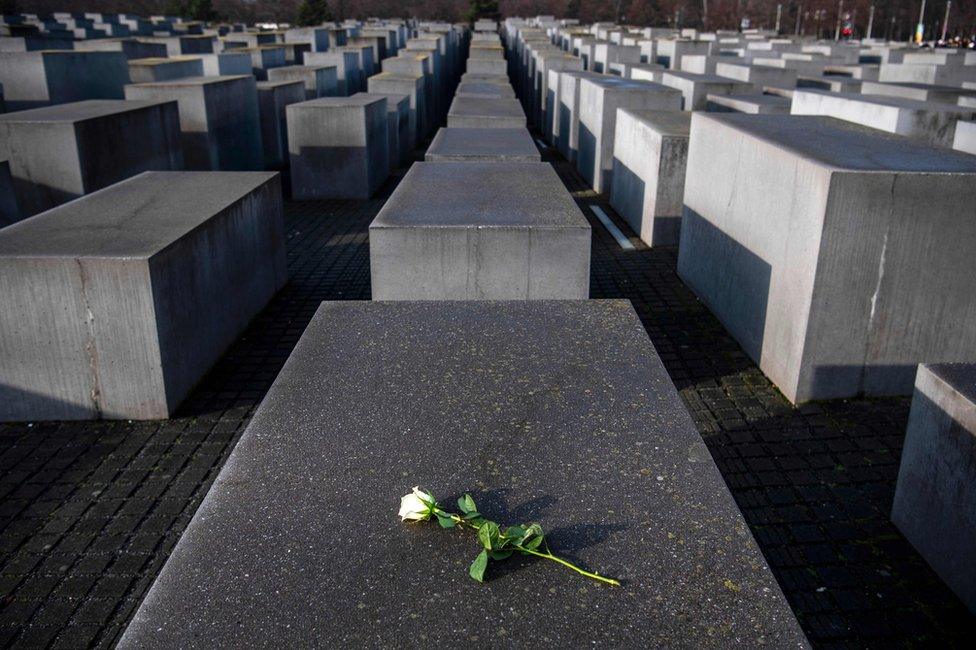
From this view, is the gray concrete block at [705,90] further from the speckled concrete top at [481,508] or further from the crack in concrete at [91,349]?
the speckled concrete top at [481,508]

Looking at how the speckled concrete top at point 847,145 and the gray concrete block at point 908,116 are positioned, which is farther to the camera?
the gray concrete block at point 908,116

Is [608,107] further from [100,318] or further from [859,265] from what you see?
[100,318]

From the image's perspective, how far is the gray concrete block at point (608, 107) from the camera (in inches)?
538

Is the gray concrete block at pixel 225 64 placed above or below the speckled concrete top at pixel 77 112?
above

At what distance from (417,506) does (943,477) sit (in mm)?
3243

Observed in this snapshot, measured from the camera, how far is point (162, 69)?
16156 mm

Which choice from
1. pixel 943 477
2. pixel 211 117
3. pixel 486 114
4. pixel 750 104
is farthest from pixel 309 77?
pixel 943 477

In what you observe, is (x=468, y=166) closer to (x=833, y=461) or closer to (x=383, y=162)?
(x=833, y=461)

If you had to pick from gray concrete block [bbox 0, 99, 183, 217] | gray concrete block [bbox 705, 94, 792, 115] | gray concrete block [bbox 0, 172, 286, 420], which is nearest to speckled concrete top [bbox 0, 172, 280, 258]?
gray concrete block [bbox 0, 172, 286, 420]

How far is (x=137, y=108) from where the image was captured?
10953 millimetres

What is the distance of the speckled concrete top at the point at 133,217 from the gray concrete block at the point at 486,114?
394cm

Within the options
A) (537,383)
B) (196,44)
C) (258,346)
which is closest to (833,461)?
(537,383)

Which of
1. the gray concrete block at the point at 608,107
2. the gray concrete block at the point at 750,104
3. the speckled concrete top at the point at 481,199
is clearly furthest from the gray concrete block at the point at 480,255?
the gray concrete block at the point at 608,107

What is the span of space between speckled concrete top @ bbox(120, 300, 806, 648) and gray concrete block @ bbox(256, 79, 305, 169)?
14030mm
